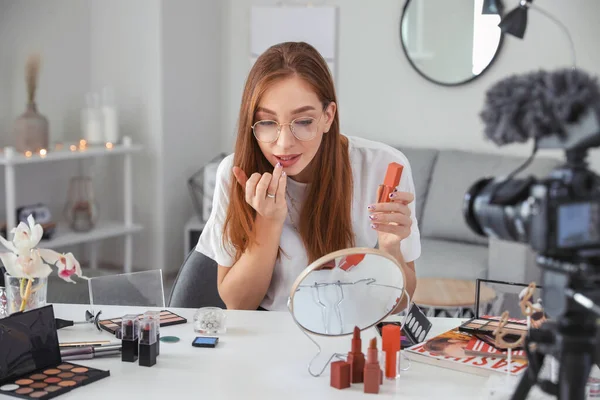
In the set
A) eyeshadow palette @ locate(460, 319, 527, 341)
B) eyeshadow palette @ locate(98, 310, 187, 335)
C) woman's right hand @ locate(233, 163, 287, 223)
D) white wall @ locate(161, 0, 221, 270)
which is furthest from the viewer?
white wall @ locate(161, 0, 221, 270)

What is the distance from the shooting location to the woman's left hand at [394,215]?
1640 mm

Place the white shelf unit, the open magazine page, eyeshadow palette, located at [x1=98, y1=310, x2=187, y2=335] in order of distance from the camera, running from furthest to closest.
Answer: the white shelf unit
eyeshadow palette, located at [x1=98, y1=310, x2=187, y2=335]
the open magazine page

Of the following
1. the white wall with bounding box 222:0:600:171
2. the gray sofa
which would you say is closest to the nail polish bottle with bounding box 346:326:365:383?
the gray sofa

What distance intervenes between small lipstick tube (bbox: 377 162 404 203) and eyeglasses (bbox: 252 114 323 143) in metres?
0.20

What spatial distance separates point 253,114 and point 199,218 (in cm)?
290

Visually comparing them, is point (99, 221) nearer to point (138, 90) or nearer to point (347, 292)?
point (138, 90)

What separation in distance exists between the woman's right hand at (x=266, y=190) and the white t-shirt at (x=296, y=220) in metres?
0.13

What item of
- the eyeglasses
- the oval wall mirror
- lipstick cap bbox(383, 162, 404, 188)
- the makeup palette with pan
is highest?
the oval wall mirror

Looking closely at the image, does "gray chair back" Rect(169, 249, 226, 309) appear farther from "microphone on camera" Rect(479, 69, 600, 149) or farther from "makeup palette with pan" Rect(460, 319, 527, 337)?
"microphone on camera" Rect(479, 69, 600, 149)

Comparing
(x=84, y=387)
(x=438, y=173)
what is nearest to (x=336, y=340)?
(x=84, y=387)

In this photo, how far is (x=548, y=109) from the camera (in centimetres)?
83

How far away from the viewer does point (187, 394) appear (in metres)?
1.27

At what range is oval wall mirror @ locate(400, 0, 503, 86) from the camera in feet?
13.5

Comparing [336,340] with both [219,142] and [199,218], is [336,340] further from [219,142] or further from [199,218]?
[219,142]
